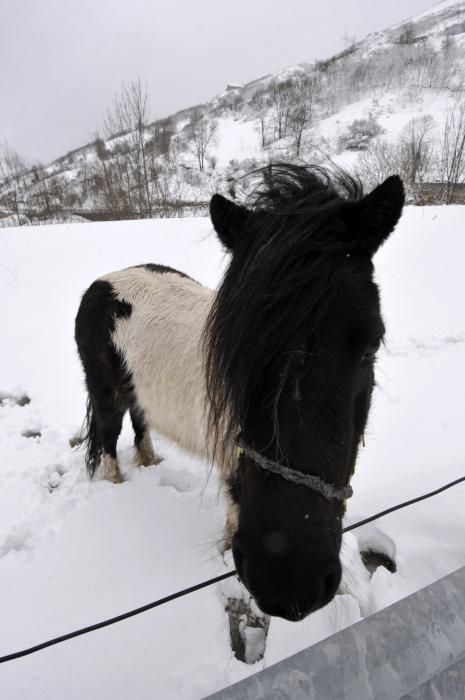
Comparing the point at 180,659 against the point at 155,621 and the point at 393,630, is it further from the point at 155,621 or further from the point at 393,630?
the point at 393,630

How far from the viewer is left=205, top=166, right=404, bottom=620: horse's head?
973 mm

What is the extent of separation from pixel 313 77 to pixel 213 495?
6164cm

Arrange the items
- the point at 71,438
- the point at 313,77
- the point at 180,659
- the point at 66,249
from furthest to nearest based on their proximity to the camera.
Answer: the point at 313,77, the point at 66,249, the point at 71,438, the point at 180,659

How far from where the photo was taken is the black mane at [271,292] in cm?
107

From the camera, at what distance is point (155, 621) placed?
1835 mm

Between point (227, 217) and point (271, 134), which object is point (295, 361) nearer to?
point (227, 217)

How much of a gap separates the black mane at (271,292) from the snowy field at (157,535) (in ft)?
1.83

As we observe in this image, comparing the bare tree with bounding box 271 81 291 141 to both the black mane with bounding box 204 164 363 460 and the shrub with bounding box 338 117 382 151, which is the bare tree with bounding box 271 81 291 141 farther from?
the black mane with bounding box 204 164 363 460

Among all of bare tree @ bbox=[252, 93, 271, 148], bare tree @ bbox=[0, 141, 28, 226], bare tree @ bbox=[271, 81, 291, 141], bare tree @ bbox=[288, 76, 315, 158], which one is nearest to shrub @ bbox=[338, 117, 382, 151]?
bare tree @ bbox=[288, 76, 315, 158]

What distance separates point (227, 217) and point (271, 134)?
45739mm

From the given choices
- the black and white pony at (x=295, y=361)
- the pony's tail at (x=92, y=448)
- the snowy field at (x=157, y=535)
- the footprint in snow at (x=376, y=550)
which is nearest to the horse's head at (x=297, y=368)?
the black and white pony at (x=295, y=361)

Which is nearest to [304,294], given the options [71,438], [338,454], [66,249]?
[338,454]

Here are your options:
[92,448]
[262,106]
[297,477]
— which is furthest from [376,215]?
[262,106]

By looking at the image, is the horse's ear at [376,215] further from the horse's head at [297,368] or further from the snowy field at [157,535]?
the snowy field at [157,535]
